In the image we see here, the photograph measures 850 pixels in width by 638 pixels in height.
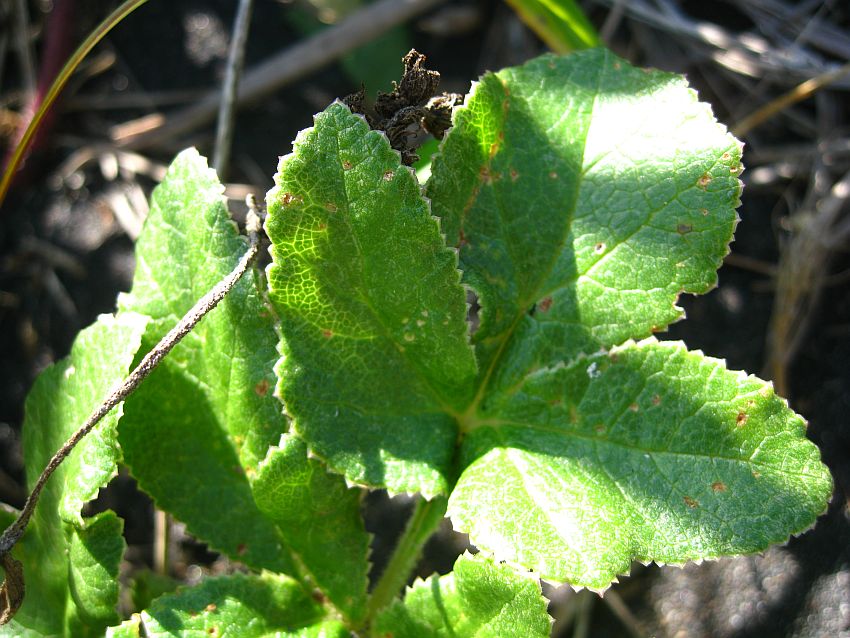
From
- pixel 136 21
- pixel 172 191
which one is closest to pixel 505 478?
pixel 172 191

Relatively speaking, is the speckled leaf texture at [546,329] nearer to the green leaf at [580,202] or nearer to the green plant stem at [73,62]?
the green leaf at [580,202]

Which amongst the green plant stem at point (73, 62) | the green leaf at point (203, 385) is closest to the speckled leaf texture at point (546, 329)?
the green leaf at point (203, 385)

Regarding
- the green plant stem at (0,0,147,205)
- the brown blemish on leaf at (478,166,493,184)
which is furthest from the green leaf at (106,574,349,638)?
the green plant stem at (0,0,147,205)

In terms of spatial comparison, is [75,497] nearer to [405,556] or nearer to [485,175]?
[405,556]

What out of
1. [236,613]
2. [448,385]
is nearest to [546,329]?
[448,385]

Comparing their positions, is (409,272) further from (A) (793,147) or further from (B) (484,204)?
(A) (793,147)

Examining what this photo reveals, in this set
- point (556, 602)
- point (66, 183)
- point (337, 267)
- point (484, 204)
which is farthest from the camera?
point (66, 183)

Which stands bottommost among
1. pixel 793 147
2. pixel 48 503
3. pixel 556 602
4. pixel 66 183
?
pixel 556 602
